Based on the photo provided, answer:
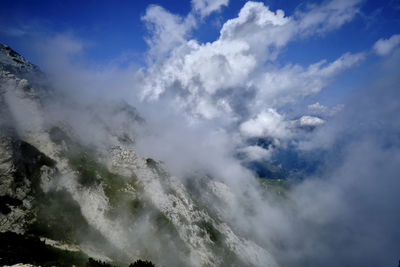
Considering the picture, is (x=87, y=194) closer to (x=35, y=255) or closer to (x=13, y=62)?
(x=35, y=255)

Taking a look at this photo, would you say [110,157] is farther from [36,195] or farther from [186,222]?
[186,222]

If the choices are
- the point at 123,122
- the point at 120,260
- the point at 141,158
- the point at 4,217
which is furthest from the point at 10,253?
the point at 123,122

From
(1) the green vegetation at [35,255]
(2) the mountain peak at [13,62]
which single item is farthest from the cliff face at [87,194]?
(1) the green vegetation at [35,255]

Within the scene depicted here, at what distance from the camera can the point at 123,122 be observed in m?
177

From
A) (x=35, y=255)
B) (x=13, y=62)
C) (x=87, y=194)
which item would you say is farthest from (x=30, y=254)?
(x=13, y=62)

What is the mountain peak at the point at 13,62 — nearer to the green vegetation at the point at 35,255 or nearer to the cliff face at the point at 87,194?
the cliff face at the point at 87,194

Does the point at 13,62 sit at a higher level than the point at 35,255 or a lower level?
higher

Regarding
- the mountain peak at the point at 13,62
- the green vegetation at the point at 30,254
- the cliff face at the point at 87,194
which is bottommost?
the green vegetation at the point at 30,254

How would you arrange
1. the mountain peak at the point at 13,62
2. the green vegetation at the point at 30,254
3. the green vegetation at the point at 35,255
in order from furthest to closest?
1. the mountain peak at the point at 13,62
2. the green vegetation at the point at 35,255
3. the green vegetation at the point at 30,254

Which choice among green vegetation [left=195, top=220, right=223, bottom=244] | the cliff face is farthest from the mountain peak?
green vegetation [left=195, top=220, right=223, bottom=244]

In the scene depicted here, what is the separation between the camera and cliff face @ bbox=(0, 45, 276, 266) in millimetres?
71000

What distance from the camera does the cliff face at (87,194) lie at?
2795 inches

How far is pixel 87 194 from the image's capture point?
294 ft

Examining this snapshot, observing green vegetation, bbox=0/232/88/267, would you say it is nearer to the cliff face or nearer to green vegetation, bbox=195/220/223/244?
the cliff face
